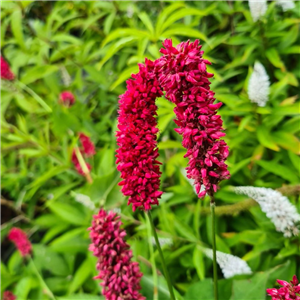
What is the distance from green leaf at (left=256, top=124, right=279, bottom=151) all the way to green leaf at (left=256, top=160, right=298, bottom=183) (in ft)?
0.26

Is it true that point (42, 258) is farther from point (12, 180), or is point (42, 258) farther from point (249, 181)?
point (249, 181)

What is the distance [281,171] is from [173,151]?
68 cm

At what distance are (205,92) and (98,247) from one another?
0.47 metres

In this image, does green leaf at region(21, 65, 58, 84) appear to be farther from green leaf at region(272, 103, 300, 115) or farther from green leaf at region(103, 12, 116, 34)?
green leaf at region(272, 103, 300, 115)

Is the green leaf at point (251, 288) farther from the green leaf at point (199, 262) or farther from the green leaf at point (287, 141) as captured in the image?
the green leaf at point (287, 141)

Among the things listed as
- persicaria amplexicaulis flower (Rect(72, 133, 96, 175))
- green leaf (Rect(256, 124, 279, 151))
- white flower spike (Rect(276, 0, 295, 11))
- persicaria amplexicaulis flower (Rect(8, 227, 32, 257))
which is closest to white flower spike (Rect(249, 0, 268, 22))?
white flower spike (Rect(276, 0, 295, 11))

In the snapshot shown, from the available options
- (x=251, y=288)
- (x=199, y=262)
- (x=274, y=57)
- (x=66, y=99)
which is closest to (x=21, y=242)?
(x=66, y=99)

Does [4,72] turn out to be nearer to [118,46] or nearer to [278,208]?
[118,46]

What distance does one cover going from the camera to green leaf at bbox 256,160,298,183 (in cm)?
133

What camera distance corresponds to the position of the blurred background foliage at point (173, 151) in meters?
1.31

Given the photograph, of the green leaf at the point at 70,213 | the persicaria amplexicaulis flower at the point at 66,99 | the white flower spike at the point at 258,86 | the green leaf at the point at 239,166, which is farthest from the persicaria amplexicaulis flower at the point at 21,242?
the white flower spike at the point at 258,86

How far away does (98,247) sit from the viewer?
862 millimetres

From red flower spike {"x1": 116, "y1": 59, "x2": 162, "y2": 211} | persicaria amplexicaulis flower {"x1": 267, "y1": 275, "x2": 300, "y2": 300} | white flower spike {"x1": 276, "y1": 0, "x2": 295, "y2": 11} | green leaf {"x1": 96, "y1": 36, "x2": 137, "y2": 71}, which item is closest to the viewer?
persicaria amplexicaulis flower {"x1": 267, "y1": 275, "x2": 300, "y2": 300}

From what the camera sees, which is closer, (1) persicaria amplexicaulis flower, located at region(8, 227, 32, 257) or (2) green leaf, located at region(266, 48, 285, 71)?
(2) green leaf, located at region(266, 48, 285, 71)
